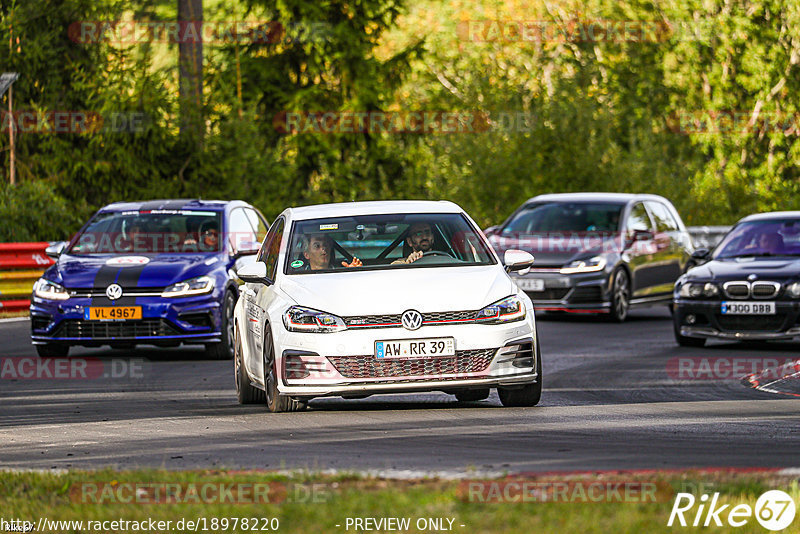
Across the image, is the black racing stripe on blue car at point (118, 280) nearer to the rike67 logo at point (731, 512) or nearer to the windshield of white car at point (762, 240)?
the windshield of white car at point (762, 240)

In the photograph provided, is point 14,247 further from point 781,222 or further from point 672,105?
point 672,105

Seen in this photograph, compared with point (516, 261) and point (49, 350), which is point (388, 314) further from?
point (49, 350)

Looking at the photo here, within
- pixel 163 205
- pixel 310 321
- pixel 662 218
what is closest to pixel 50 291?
pixel 163 205

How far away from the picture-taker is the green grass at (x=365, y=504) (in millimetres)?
6438

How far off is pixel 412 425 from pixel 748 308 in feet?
25.0

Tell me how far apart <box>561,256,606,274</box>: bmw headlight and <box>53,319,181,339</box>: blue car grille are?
296 inches

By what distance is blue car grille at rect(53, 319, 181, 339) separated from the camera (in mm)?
16047

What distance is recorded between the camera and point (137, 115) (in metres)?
33.0

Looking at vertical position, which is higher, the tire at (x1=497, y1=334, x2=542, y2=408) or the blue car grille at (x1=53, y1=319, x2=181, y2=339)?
the tire at (x1=497, y1=334, x2=542, y2=408)

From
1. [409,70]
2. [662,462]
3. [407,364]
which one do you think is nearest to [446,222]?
[407,364]

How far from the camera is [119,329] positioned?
52.6ft

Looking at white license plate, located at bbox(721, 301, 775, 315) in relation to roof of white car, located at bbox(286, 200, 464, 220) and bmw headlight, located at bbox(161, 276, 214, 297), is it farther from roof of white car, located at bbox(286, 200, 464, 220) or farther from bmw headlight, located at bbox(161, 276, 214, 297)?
roof of white car, located at bbox(286, 200, 464, 220)

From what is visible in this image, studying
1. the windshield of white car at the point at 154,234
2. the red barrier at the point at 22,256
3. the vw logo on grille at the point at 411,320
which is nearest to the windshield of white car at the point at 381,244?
the vw logo on grille at the point at 411,320
